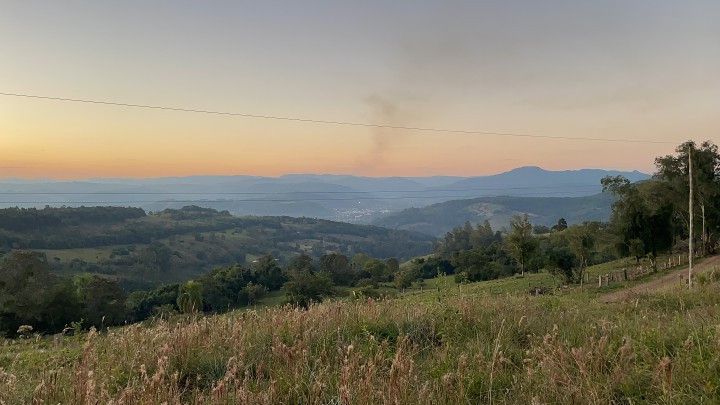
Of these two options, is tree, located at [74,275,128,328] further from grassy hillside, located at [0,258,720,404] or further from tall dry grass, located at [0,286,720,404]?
tall dry grass, located at [0,286,720,404]

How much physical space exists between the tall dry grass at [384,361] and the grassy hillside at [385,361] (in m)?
0.02

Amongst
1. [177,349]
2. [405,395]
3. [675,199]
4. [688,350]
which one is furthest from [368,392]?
[675,199]

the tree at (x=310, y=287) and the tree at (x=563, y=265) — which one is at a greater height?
the tree at (x=563, y=265)

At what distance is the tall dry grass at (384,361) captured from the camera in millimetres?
3574

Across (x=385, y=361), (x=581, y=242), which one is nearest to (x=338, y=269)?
(x=581, y=242)

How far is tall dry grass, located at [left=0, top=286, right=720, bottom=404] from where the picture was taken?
357 centimetres

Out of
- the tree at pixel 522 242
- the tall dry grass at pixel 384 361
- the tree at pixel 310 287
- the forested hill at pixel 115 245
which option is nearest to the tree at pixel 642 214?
the tree at pixel 522 242

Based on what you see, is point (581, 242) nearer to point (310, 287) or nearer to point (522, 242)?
point (522, 242)

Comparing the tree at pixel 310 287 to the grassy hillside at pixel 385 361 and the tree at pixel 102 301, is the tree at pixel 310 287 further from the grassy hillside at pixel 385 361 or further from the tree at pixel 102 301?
the grassy hillside at pixel 385 361

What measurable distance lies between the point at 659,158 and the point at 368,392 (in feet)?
154

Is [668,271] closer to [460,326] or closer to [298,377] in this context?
[460,326]

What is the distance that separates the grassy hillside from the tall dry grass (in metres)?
0.02

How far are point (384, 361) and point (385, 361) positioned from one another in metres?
0.18

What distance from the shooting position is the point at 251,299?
261 feet
